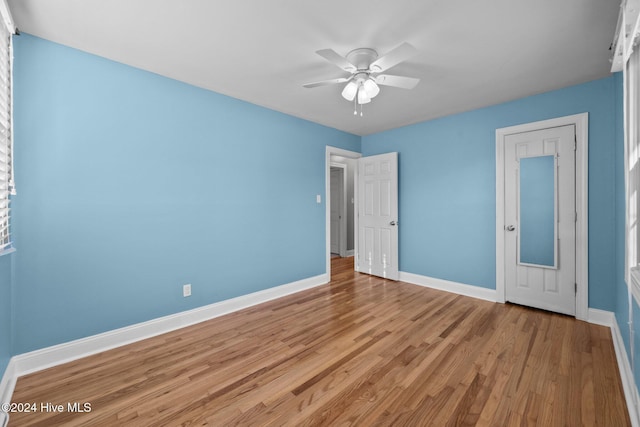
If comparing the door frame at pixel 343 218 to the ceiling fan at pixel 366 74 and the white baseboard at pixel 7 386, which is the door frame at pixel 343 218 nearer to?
the ceiling fan at pixel 366 74

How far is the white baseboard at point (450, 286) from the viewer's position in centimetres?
344

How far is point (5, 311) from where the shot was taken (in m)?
1.78

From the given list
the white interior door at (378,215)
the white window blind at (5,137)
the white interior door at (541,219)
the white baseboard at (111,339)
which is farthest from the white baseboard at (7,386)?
the white interior door at (541,219)

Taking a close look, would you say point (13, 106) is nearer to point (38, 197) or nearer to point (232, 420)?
point (38, 197)

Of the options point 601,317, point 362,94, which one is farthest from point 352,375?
point 601,317

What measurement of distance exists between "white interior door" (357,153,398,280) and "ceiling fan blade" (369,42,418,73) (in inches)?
85.7

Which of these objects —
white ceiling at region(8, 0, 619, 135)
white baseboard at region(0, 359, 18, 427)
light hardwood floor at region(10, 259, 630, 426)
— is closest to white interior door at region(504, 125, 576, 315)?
light hardwood floor at region(10, 259, 630, 426)

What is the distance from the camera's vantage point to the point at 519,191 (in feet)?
10.5

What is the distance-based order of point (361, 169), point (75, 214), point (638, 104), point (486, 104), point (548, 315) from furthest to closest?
point (361, 169) → point (486, 104) → point (548, 315) → point (75, 214) → point (638, 104)

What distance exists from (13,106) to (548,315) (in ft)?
17.3

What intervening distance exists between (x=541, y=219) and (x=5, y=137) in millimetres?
4941

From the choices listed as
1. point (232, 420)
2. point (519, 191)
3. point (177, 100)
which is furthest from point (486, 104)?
point (232, 420)

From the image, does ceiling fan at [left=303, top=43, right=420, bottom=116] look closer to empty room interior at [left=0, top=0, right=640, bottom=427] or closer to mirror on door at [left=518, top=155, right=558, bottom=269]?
empty room interior at [left=0, top=0, right=640, bottom=427]

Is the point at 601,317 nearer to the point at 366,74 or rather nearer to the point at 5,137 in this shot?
the point at 366,74
